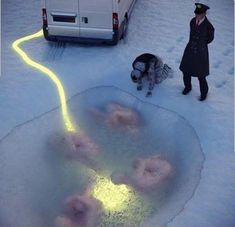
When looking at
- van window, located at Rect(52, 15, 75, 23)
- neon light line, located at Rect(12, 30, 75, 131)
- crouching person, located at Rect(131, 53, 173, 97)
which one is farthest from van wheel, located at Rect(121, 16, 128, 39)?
neon light line, located at Rect(12, 30, 75, 131)

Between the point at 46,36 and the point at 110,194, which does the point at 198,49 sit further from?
the point at 46,36

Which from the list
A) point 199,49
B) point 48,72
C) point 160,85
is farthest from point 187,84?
point 48,72

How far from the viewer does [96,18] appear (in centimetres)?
989

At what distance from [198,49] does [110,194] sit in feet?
9.54

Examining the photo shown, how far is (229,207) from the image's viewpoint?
22.9ft

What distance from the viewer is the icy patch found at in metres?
6.96

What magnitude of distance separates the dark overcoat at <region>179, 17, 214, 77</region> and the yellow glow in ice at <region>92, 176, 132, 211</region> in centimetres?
251

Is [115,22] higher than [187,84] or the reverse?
higher

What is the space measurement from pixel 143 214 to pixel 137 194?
40 cm

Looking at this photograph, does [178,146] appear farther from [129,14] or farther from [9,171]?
[129,14]

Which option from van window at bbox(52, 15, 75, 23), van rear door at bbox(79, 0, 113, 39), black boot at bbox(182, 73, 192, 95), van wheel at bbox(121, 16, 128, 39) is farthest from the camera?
van wheel at bbox(121, 16, 128, 39)

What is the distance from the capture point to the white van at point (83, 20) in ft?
32.0

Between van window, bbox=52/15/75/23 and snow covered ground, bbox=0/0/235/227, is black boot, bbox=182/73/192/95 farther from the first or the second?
van window, bbox=52/15/75/23

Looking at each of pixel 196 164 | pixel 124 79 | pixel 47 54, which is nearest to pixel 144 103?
pixel 124 79
